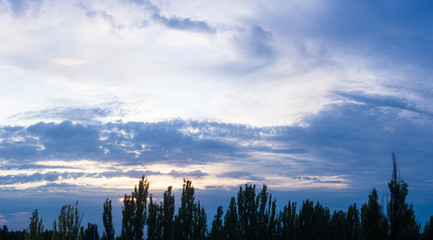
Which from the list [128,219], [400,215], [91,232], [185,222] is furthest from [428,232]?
[91,232]

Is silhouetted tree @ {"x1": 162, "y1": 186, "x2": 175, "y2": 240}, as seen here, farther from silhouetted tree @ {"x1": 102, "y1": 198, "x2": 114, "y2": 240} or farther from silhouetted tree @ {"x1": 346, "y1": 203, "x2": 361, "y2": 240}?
silhouetted tree @ {"x1": 346, "y1": 203, "x2": 361, "y2": 240}

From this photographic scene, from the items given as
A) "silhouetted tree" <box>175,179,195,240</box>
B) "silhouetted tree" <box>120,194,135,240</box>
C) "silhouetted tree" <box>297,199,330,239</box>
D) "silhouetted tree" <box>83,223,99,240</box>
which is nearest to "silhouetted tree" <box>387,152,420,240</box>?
"silhouetted tree" <box>297,199,330,239</box>

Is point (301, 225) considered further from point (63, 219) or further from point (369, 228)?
point (63, 219)

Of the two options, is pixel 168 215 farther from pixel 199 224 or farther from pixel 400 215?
pixel 400 215

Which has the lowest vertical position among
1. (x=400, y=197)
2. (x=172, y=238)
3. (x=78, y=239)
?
(x=172, y=238)

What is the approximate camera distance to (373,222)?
15.7 m

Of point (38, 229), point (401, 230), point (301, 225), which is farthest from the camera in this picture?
point (301, 225)

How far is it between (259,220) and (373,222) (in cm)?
778

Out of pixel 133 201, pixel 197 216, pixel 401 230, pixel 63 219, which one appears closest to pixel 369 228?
pixel 401 230

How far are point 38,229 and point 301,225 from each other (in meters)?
15.5

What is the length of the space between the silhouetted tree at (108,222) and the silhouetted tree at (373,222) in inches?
688

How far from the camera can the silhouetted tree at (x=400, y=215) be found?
50.0ft

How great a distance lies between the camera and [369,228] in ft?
51.3

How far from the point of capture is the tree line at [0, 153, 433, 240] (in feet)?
51.9
